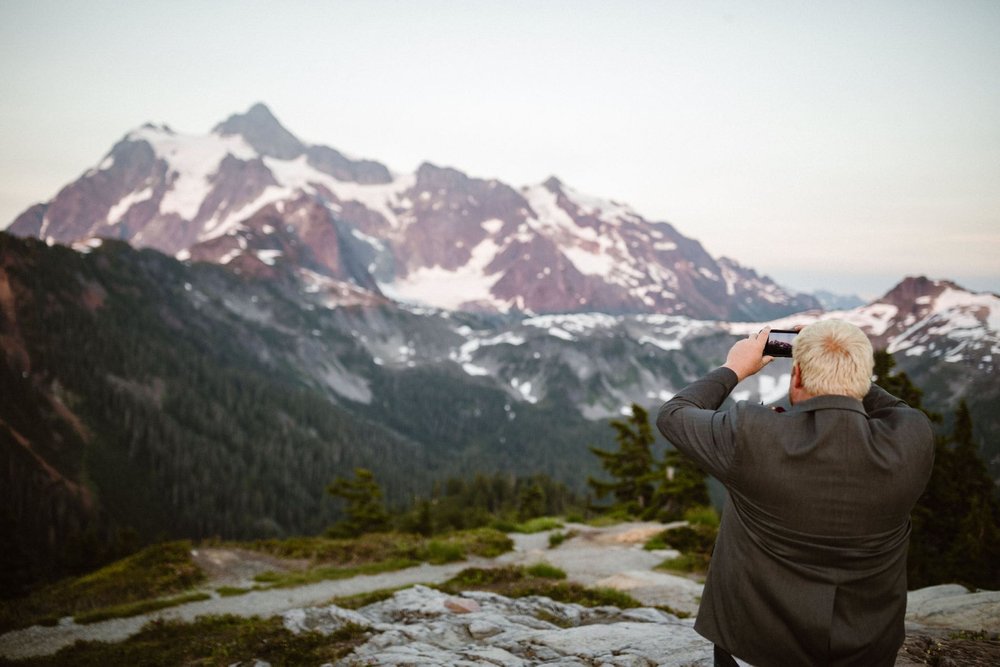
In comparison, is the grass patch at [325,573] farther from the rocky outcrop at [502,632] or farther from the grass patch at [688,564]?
the grass patch at [688,564]

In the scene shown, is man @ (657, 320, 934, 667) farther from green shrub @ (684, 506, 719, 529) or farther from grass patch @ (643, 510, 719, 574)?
green shrub @ (684, 506, 719, 529)

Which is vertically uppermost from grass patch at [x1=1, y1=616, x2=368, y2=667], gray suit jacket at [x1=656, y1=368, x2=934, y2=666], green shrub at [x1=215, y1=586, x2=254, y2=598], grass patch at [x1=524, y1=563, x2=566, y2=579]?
gray suit jacket at [x1=656, y1=368, x2=934, y2=666]

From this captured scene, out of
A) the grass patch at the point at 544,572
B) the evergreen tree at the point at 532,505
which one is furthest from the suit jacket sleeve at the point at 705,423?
the evergreen tree at the point at 532,505

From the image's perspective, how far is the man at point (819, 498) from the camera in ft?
10.9

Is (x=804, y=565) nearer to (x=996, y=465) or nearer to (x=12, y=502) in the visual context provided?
(x=12, y=502)

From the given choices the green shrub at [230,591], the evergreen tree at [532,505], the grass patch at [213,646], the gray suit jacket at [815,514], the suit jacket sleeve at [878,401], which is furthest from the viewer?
the evergreen tree at [532,505]

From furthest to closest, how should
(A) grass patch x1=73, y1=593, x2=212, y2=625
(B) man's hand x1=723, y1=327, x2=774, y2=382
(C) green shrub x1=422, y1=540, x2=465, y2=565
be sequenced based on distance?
1. (C) green shrub x1=422, y1=540, x2=465, y2=565
2. (A) grass patch x1=73, y1=593, x2=212, y2=625
3. (B) man's hand x1=723, y1=327, x2=774, y2=382

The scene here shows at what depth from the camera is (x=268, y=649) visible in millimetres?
8062

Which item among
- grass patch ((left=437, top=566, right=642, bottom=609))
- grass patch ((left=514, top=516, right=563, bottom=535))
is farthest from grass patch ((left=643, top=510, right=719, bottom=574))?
grass patch ((left=514, top=516, right=563, bottom=535))

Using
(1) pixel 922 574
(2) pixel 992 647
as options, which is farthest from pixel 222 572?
(1) pixel 922 574

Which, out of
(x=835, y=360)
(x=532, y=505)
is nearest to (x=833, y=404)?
(x=835, y=360)

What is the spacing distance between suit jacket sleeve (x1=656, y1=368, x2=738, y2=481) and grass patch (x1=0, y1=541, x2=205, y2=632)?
1558 centimetres

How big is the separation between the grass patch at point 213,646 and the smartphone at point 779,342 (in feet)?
21.6

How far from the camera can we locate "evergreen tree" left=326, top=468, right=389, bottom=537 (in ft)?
110
